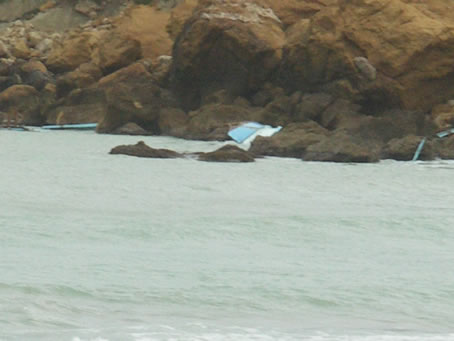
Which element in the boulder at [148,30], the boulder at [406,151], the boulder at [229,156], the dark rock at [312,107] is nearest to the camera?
the boulder at [229,156]

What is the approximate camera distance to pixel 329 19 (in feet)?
71.1

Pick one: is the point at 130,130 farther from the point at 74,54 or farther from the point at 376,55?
the point at 74,54

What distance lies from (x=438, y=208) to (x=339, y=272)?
4400mm

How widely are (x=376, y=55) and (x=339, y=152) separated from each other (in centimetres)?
537

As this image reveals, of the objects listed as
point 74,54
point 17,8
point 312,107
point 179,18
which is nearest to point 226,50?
point 312,107

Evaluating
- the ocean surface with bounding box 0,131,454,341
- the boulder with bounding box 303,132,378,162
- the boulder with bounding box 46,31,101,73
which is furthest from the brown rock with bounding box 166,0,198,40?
the ocean surface with bounding box 0,131,454,341

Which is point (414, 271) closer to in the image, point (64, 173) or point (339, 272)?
point (339, 272)

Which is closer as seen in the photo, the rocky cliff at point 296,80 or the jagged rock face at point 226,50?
the rocky cliff at point 296,80

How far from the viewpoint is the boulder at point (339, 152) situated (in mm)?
16734

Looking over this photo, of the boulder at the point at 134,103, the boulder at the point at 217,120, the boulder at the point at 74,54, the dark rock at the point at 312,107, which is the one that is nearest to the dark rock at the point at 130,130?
the boulder at the point at 134,103

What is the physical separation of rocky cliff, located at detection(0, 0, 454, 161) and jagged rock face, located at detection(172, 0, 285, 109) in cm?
2

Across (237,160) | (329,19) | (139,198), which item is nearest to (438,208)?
(139,198)

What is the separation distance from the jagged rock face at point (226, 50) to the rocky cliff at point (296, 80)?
2 cm

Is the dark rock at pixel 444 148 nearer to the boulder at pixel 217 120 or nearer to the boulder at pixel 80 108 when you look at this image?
the boulder at pixel 217 120
